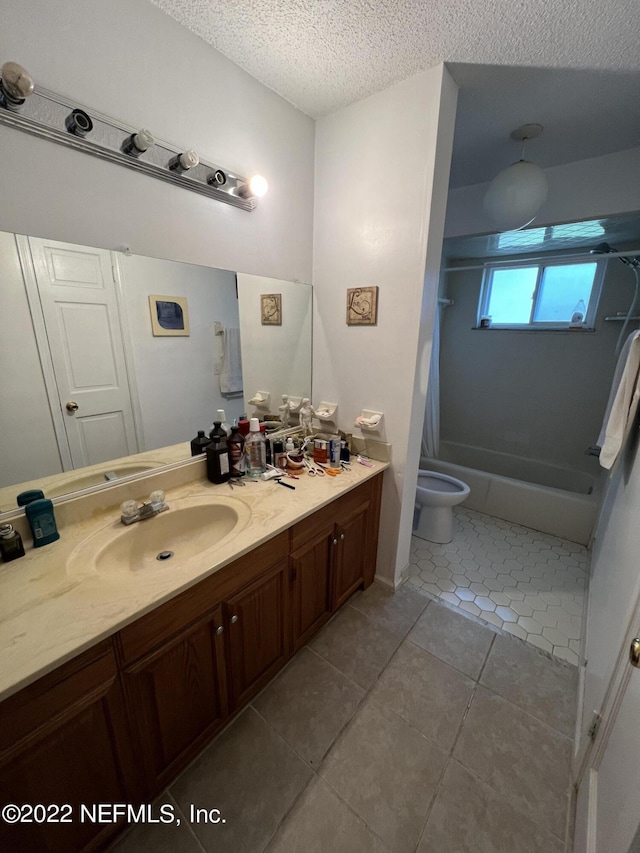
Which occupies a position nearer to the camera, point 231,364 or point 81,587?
point 81,587

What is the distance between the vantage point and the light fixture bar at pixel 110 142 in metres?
0.88

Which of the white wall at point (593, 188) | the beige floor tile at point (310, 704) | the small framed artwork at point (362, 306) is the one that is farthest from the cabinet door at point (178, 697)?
the white wall at point (593, 188)

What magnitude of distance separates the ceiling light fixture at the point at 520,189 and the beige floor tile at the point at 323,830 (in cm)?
249

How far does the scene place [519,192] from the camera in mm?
1572

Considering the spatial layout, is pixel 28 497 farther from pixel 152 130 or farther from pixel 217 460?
pixel 152 130

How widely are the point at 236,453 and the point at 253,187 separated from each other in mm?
1116

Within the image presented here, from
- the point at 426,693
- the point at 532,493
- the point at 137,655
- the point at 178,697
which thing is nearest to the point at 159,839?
the point at 178,697

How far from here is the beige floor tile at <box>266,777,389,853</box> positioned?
92 centimetres

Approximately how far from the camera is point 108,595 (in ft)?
2.64

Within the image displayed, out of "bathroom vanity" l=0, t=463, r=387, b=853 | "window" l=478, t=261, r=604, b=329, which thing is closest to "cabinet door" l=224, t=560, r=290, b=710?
"bathroom vanity" l=0, t=463, r=387, b=853

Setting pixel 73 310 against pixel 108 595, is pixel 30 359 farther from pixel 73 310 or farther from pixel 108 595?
pixel 108 595

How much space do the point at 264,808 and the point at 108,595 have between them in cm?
85

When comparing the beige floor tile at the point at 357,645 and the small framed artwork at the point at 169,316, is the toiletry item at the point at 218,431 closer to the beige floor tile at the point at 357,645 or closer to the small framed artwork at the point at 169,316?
the small framed artwork at the point at 169,316

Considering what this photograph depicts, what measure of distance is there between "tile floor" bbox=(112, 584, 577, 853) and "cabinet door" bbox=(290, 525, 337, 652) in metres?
0.12
